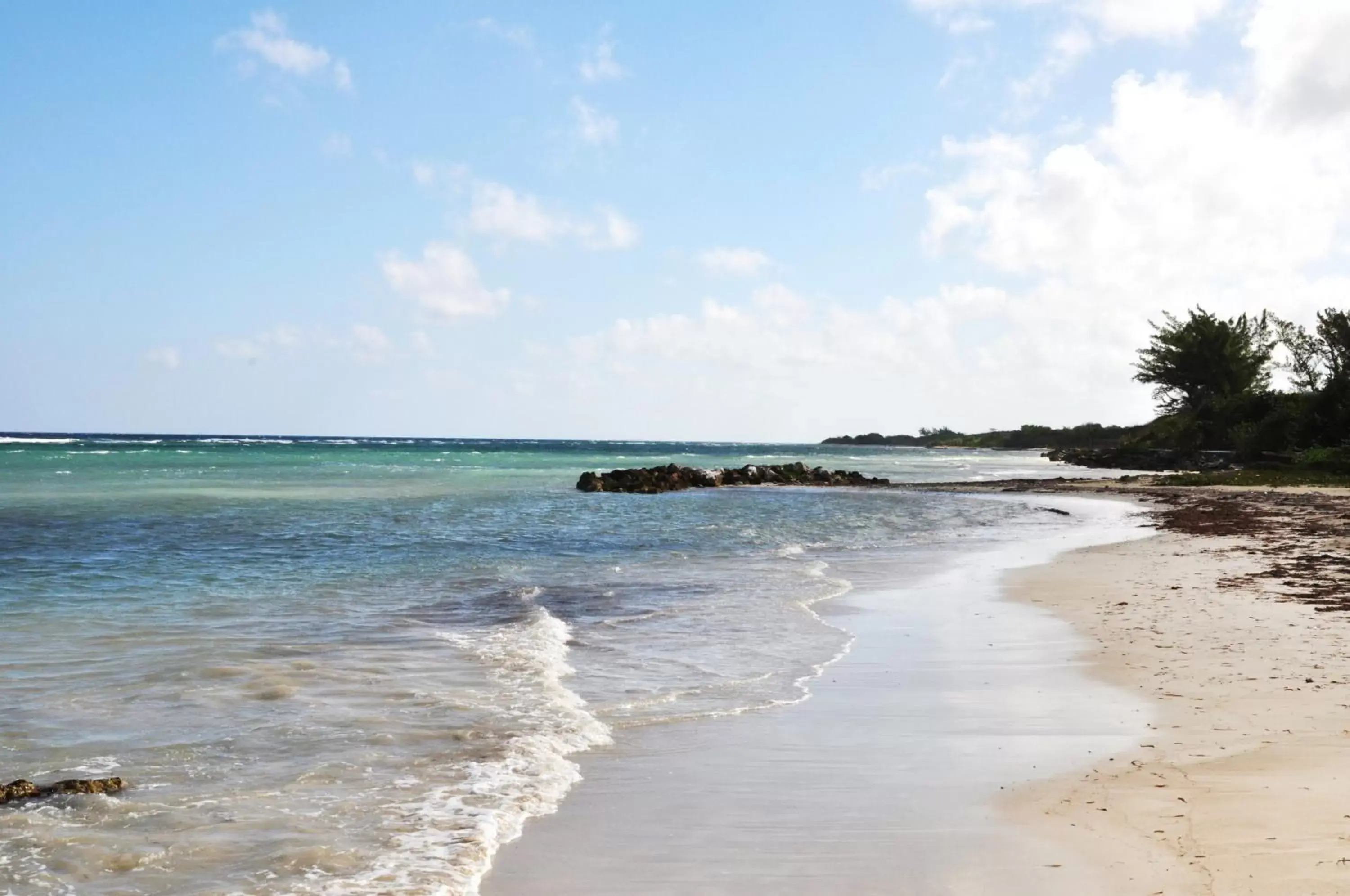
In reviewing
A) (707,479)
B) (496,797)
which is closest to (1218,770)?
(496,797)

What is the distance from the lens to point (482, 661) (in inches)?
431

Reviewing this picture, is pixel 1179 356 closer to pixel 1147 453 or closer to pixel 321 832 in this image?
pixel 1147 453

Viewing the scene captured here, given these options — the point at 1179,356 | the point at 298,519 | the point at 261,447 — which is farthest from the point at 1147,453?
the point at 261,447

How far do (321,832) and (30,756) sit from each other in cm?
295

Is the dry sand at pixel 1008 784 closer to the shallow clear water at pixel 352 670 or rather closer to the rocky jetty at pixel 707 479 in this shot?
the shallow clear water at pixel 352 670

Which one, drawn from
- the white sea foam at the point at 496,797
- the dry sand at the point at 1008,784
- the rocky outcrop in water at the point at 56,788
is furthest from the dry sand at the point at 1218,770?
the rocky outcrop in water at the point at 56,788

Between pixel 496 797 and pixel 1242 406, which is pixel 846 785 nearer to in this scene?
pixel 496 797

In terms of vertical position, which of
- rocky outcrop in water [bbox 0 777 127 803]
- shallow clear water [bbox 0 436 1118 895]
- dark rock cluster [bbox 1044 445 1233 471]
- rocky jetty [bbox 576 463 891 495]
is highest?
dark rock cluster [bbox 1044 445 1233 471]

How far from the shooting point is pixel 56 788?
6.44 metres

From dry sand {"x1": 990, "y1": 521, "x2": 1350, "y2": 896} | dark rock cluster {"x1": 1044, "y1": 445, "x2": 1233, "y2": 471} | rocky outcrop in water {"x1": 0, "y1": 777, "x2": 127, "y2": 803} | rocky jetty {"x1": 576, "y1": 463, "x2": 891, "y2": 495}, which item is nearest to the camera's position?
dry sand {"x1": 990, "y1": 521, "x2": 1350, "y2": 896}

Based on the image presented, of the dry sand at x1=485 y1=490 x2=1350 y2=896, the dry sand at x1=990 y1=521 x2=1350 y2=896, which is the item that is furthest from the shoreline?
the dry sand at x1=990 y1=521 x2=1350 y2=896

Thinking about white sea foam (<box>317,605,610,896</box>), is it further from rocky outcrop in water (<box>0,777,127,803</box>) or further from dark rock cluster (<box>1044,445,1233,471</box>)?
dark rock cluster (<box>1044,445,1233,471</box>)

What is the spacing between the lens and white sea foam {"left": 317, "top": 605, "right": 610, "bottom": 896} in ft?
17.0

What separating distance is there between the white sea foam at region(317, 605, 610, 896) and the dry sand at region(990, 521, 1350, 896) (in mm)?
3031
